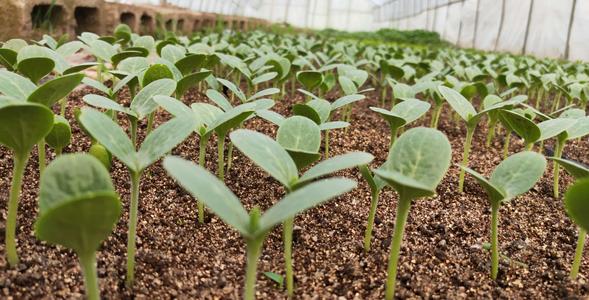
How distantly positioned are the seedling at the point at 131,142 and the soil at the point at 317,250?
7.3 inches

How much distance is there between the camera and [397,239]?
100 centimetres

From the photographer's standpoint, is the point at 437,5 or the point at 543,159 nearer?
the point at 543,159

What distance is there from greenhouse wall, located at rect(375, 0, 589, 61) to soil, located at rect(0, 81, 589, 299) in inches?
356

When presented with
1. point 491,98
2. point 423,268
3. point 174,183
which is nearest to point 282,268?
point 423,268

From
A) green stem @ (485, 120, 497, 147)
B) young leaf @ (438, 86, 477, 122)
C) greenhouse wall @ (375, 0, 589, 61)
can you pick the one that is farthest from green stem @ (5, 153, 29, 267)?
greenhouse wall @ (375, 0, 589, 61)

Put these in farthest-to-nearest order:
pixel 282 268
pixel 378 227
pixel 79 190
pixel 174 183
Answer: pixel 174 183 → pixel 378 227 → pixel 282 268 → pixel 79 190

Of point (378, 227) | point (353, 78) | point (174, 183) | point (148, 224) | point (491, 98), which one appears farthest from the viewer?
point (353, 78)

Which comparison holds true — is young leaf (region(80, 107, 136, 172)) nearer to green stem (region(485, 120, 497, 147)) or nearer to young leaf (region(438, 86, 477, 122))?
young leaf (region(438, 86, 477, 122))

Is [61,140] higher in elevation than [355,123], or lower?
higher

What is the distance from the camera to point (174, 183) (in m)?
1.57

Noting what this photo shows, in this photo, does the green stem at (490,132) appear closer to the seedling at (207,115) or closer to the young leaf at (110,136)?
the seedling at (207,115)

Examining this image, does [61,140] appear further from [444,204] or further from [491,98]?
[491,98]

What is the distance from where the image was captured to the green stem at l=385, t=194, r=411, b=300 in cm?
95

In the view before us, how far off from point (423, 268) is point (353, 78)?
1196 millimetres
